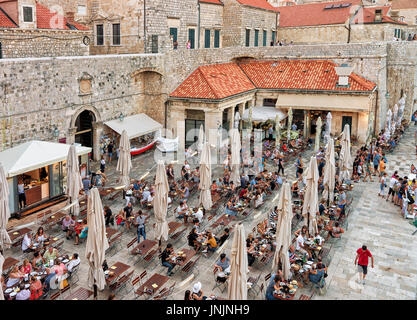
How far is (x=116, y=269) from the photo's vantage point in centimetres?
1174

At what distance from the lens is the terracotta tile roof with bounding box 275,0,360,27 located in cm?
4019

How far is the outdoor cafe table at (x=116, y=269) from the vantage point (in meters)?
11.3

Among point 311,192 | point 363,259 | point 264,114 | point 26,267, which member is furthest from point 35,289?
point 264,114

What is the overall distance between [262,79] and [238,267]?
81.7ft

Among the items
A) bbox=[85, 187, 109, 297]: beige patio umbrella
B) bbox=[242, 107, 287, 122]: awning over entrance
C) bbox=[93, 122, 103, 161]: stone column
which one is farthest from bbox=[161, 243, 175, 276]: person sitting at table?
bbox=[242, 107, 287, 122]: awning over entrance

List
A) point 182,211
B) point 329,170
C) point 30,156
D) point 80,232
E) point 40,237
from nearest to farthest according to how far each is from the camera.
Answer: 1. point 40,237
2. point 80,232
3. point 182,211
4. point 30,156
5. point 329,170

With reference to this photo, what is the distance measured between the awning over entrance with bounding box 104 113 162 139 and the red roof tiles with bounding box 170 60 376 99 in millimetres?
2348

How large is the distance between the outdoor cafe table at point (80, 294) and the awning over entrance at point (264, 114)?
19098 mm

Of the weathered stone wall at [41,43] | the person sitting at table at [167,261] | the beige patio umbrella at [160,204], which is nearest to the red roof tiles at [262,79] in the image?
the weathered stone wall at [41,43]

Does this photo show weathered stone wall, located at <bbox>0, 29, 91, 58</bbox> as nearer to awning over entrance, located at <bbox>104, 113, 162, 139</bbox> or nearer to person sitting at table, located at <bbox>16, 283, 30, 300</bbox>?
→ awning over entrance, located at <bbox>104, 113, 162, 139</bbox>

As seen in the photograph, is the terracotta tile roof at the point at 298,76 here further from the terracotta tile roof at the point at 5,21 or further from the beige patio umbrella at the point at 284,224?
the beige patio umbrella at the point at 284,224

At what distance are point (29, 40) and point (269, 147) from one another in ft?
51.3

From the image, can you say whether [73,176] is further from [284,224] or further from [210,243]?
[284,224]

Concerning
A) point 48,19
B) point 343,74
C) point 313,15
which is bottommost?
point 343,74
